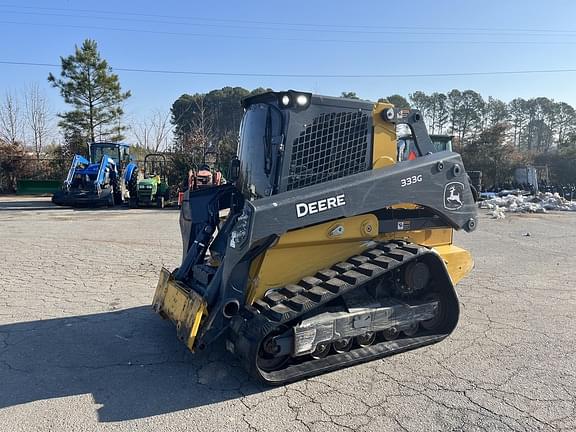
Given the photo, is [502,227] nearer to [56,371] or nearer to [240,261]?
[240,261]

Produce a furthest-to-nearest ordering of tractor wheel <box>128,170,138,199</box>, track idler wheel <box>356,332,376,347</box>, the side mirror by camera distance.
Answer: tractor wheel <box>128,170,138,199</box> → the side mirror → track idler wheel <box>356,332,376,347</box>

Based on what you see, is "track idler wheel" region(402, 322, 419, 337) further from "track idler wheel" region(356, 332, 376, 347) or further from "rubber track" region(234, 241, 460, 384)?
"track idler wheel" region(356, 332, 376, 347)

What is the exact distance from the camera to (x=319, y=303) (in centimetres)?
358

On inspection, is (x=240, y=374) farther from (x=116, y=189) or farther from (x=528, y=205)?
(x=528, y=205)

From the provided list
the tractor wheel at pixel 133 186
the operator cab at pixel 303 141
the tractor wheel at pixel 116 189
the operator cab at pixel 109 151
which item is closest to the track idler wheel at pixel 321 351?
the operator cab at pixel 303 141

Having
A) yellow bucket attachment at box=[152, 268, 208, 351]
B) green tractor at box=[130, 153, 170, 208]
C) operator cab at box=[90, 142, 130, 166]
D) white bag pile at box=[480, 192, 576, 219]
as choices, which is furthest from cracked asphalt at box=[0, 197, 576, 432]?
operator cab at box=[90, 142, 130, 166]

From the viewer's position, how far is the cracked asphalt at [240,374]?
3.11 meters

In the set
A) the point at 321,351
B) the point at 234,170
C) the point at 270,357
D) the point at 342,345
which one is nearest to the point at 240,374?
the point at 270,357

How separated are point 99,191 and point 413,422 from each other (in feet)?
57.5

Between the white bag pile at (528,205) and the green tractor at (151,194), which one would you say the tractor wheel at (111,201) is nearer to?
the green tractor at (151,194)

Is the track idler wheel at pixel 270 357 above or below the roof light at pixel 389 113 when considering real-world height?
below

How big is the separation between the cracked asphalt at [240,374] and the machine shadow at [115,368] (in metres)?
0.01

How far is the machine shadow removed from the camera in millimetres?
3363

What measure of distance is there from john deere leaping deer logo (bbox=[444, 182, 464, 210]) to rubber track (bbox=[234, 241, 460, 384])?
623 mm
